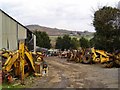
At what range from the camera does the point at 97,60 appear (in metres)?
38.2

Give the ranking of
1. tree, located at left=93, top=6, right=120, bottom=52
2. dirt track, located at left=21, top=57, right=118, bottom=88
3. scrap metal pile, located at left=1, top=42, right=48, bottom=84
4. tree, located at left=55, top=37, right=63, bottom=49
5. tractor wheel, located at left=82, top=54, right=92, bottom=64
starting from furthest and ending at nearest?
tree, located at left=55, top=37, right=63, bottom=49, tree, located at left=93, top=6, right=120, bottom=52, tractor wheel, located at left=82, top=54, right=92, bottom=64, scrap metal pile, located at left=1, top=42, right=48, bottom=84, dirt track, located at left=21, top=57, right=118, bottom=88

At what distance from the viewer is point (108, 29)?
45.7 metres

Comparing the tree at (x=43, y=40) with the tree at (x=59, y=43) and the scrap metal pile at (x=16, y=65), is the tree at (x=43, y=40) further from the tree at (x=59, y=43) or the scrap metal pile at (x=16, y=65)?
the scrap metal pile at (x=16, y=65)

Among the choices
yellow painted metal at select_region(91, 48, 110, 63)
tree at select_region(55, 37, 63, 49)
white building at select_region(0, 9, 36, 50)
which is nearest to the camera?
white building at select_region(0, 9, 36, 50)

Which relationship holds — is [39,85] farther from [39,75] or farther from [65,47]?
[65,47]

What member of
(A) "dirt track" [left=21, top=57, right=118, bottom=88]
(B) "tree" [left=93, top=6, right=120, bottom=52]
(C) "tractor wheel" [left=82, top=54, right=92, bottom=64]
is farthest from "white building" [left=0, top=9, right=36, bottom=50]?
(B) "tree" [left=93, top=6, right=120, bottom=52]

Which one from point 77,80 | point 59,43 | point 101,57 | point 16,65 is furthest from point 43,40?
point 77,80

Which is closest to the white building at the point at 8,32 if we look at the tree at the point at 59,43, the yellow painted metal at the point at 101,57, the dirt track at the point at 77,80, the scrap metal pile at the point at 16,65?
the scrap metal pile at the point at 16,65

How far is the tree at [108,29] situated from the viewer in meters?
45.3

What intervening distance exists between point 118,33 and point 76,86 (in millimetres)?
28504

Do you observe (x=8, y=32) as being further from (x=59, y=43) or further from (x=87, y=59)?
(x=59, y=43)

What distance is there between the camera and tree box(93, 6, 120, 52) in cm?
4528

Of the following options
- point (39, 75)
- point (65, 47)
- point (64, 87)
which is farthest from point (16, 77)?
point (65, 47)

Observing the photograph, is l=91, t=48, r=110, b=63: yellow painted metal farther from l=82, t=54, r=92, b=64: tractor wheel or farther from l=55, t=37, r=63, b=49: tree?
l=55, t=37, r=63, b=49: tree
